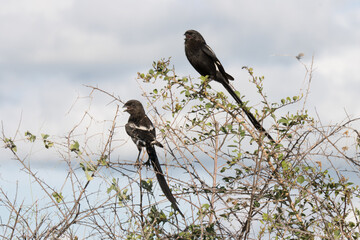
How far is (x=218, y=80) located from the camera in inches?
216

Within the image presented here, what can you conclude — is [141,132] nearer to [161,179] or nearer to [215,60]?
[161,179]

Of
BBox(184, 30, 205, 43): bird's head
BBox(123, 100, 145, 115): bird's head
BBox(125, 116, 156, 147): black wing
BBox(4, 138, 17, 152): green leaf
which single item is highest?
BBox(184, 30, 205, 43): bird's head

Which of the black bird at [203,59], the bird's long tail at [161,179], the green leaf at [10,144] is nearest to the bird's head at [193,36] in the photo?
the black bird at [203,59]

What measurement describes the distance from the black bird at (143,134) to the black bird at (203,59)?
1.20m

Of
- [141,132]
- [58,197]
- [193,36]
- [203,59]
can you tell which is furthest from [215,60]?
[58,197]

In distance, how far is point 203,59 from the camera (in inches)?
219

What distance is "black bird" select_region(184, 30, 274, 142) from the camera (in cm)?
547

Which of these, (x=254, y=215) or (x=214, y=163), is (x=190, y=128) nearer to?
(x=214, y=163)

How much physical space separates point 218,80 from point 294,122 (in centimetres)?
205

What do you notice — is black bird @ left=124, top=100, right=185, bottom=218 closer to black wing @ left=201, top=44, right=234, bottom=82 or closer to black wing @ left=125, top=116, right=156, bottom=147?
black wing @ left=125, top=116, right=156, bottom=147

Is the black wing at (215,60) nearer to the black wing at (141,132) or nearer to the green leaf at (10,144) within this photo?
the black wing at (141,132)

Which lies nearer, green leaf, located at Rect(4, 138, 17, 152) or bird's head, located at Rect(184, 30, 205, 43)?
green leaf, located at Rect(4, 138, 17, 152)

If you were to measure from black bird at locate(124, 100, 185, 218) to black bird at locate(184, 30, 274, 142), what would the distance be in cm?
120

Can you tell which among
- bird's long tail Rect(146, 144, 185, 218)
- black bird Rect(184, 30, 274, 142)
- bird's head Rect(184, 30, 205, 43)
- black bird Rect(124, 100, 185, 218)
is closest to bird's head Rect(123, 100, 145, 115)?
black bird Rect(124, 100, 185, 218)
